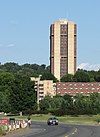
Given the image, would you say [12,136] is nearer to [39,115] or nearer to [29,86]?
[39,115]

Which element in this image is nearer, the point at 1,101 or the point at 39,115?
the point at 39,115

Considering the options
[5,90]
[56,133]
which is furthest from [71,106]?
[56,133]

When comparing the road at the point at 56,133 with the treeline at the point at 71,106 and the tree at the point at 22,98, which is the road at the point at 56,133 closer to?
the treeline at the point at 71,106

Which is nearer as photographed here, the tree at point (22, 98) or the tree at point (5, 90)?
the tree at point (5, 90)

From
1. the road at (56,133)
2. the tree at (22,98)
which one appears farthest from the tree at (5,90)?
the road at (56,133)

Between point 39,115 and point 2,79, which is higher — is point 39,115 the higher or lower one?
the lower one

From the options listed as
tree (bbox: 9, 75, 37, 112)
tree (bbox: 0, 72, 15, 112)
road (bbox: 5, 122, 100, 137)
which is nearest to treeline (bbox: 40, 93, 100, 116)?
tree (bbox: 9, 75, 37, 112)

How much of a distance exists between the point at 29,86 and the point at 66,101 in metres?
12.8

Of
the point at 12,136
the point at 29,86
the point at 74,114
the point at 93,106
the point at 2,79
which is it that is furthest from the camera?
the point at 2,79

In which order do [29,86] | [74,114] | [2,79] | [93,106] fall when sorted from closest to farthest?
[74,114]
[93,106]
[29,86]
[2,79]

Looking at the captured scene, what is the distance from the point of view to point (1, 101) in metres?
139

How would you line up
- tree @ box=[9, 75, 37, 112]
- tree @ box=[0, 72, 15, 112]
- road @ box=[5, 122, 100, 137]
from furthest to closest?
tree @ box=[9, 75, 37, 112] → tree @ box=[0, 72, 15, 112] → road @ box=[5, 122, 100, 137]

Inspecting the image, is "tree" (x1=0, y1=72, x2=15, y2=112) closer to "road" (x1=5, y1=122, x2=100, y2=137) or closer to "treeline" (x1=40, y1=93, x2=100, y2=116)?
"treeline" (x1=40, y1=93, x2=100, y2=116)

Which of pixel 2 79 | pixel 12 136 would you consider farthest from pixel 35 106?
pixel 12 136
